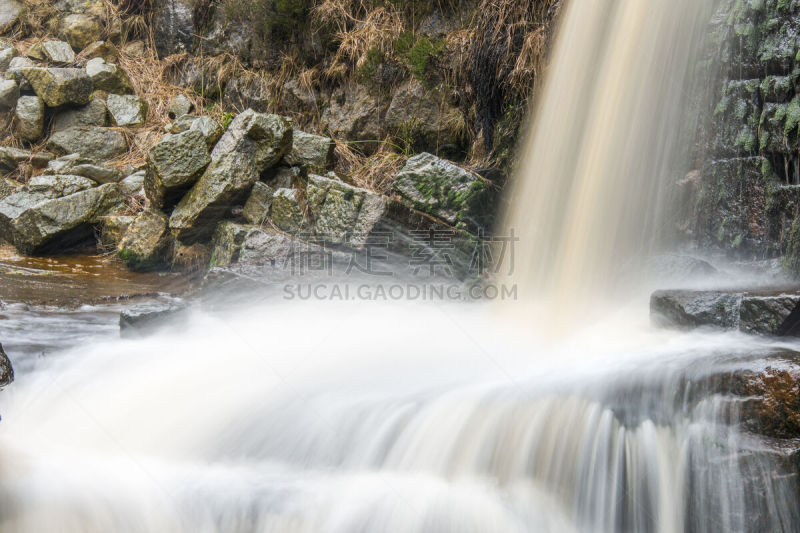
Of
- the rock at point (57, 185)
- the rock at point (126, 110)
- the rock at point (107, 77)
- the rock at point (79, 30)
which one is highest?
the rock at point (79, 30)

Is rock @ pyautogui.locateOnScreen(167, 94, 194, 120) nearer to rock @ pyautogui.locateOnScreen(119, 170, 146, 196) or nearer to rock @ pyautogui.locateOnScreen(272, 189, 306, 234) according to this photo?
rock @ pyautogui.locateOnScreen(119, 170, 146, 196)

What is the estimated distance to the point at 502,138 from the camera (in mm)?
4262

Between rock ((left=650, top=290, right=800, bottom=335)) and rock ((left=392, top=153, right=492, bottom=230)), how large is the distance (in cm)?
155

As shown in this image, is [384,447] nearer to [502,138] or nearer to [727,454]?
[727,454]

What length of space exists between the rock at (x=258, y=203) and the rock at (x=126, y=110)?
2.79 metres

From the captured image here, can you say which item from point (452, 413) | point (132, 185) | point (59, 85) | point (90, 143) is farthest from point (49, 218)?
point (452, 413)

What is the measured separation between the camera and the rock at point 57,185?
501cm

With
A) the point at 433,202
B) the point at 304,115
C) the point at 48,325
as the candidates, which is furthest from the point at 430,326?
the point at 304,115

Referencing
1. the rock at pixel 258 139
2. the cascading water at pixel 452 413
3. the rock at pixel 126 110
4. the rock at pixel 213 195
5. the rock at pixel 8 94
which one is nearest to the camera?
the cascading water at pixel 452 413

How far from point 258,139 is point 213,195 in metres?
0.63

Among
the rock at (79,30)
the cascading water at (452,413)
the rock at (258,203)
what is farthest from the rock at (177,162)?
the rock at (79,30)

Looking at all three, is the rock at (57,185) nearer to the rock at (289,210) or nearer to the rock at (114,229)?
the rock at (114,229)

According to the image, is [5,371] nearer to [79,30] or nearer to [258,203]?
[258,203]

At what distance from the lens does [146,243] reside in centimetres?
476
